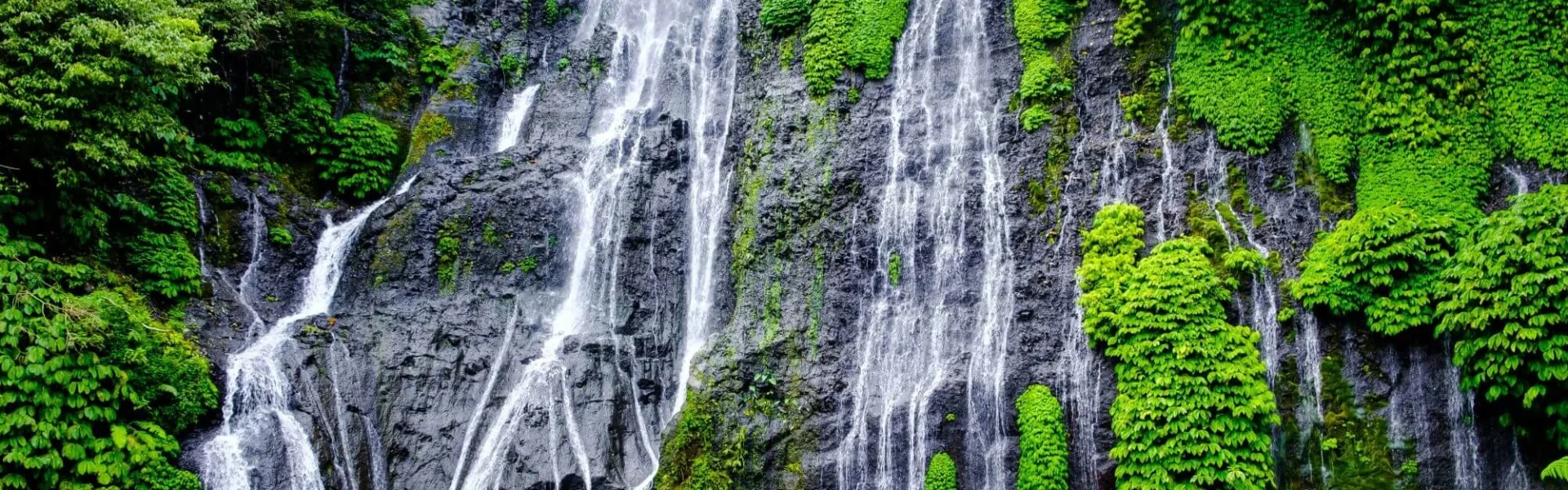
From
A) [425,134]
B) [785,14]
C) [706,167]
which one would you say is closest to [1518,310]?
[706,167]

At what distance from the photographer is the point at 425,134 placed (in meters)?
18.0

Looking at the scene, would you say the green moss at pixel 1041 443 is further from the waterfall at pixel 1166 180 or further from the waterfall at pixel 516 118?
the waterfall at pixel 516 118

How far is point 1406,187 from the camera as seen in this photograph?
36.3ft

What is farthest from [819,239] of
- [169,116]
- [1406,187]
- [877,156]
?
[169,116]

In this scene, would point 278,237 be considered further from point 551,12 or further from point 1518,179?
point 1518,179

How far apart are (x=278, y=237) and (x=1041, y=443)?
1345cm

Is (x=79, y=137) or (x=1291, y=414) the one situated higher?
(x=79, y=137)

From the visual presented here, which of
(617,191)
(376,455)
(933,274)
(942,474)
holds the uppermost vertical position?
(617,191)

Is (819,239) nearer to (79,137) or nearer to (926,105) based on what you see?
(926,105)

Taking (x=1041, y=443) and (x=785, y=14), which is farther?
(x=785, y=14)

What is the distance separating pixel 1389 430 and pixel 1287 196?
334 cm

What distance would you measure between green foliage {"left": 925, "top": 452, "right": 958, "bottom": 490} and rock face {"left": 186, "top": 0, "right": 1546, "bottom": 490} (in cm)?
20

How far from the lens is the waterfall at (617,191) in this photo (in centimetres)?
1326

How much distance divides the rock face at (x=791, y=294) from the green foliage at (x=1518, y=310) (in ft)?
2.23
